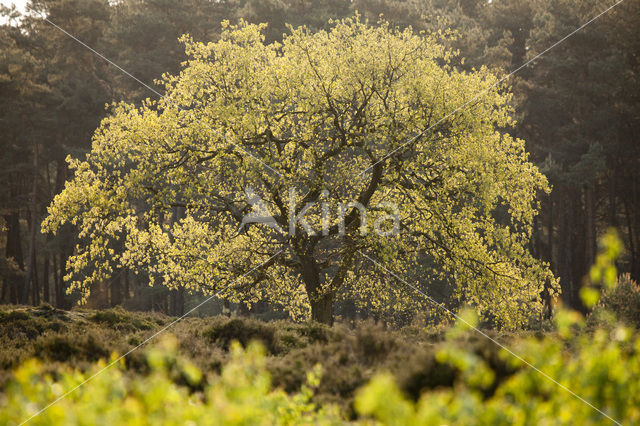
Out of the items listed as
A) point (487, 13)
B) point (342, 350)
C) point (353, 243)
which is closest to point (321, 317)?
point (353, 243)

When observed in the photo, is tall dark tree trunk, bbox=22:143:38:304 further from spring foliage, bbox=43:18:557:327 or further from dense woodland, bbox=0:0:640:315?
spring foliage, bbox=43:18:557:327

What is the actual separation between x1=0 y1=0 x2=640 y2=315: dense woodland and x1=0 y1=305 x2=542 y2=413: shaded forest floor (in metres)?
19.4

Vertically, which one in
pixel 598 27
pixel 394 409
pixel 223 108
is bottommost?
pixel 394 409

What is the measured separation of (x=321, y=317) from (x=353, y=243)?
253 cm

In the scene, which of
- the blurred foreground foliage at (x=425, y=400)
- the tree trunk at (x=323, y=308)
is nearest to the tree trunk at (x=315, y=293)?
the tree trunk at (x=323, y=308)

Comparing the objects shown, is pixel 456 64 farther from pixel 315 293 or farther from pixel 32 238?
pixel 32 238

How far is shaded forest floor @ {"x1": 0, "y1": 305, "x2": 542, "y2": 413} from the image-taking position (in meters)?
6.60

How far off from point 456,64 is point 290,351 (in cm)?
2867

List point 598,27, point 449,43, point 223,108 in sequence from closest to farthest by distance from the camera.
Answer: point 223,108 → point 598,27 → point 449,43

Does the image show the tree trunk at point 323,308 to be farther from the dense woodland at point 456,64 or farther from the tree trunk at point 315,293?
the dense woodland at point 456,64

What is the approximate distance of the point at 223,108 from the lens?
12.9m

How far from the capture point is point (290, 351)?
378 inches

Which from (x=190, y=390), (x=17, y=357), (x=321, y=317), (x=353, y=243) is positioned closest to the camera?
(x=190, y=390)

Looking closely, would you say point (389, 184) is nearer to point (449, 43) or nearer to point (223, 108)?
point (223, 108)
